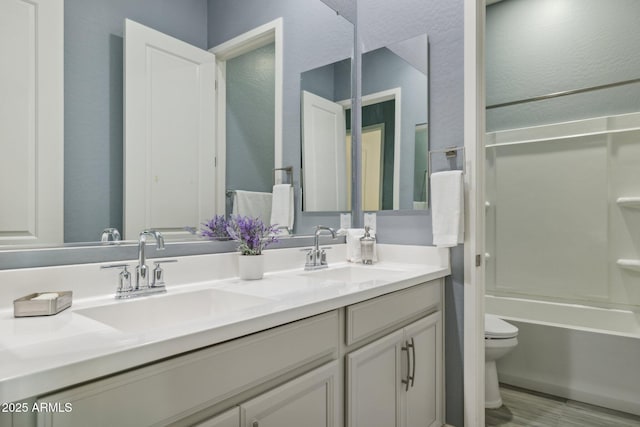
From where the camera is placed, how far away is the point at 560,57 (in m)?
2.90

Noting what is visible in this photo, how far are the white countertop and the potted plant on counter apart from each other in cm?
6

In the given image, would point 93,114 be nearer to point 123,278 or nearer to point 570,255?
point 123,278

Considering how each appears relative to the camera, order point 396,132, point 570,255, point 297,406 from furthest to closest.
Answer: point 570,255 < point 396,132 < point 297,406

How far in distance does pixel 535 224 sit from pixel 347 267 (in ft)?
5.99

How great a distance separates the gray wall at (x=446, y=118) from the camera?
186cm

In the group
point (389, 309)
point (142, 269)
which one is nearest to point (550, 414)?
point (389, 309)

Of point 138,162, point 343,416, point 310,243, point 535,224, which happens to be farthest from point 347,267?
point 535,224

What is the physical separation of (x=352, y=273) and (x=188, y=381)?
49.0 inches

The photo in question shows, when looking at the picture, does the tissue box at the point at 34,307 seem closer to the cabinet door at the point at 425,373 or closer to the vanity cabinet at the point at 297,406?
the vanity cabinet at the point at 297,406

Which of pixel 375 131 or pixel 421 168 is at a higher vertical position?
pixel 375 131

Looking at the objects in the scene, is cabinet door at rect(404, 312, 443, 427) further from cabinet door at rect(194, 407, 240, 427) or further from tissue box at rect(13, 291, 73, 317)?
tissue box at rect(13, 291, 73, 317)

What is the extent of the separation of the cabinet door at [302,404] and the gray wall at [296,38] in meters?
0.97

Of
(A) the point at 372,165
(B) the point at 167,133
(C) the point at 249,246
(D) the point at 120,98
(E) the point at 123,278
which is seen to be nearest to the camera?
(E) the point at 123,278

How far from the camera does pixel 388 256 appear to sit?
2.09m
